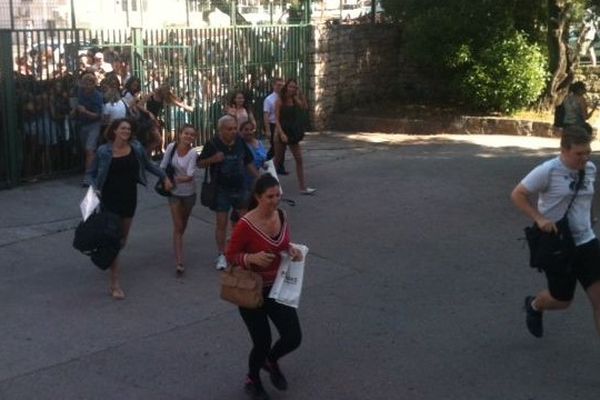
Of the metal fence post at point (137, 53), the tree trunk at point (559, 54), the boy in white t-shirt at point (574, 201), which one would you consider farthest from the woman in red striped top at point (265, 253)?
the tree trunk at point (559, 54)

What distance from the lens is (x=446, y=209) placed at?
11.7 metres

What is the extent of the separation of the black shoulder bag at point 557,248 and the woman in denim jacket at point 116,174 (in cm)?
364

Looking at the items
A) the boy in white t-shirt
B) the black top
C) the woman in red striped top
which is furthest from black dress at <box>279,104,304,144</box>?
the woman in red striped top

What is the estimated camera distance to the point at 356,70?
2077cm

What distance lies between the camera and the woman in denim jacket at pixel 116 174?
319 inches

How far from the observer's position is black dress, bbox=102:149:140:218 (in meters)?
8.13

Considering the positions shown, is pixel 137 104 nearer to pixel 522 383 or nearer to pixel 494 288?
pixel 494 288

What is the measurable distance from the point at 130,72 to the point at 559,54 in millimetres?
9135

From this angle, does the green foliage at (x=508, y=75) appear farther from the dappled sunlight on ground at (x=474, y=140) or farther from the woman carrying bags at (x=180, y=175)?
the woman carrying bags at (x=180, y=175)

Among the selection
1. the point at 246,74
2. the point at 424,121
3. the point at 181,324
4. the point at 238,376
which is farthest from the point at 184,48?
the point at 238,376

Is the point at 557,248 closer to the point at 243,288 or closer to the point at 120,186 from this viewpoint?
the point at 243,288

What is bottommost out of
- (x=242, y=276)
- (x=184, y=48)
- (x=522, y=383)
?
→ (x=522, y=383)

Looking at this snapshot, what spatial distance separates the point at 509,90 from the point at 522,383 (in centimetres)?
→ 1331

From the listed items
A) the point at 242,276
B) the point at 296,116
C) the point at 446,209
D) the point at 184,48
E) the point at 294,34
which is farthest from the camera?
the point at 294,34
